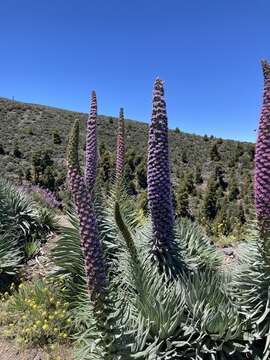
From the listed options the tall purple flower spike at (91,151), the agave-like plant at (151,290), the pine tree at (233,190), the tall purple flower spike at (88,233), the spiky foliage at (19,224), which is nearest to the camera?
the tall purple flower spike at (88,233)

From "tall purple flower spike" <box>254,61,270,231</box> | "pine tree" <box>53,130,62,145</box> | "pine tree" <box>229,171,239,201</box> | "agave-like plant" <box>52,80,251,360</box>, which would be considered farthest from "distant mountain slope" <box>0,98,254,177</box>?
"tall purple flower spike" <box>254,61,270,231</box>

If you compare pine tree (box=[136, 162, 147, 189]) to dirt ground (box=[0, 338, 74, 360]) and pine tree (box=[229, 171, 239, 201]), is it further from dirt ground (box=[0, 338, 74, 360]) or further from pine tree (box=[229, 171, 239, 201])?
dirt ground (box=[0, 338, 74, 360])

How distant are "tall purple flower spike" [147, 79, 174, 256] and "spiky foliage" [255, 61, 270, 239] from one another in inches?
44.2

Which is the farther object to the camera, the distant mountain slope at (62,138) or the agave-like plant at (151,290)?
the distant mountain slope at (62,138)

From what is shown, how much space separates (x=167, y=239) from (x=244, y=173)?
31.9 metres

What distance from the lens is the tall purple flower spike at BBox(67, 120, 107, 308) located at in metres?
3.64

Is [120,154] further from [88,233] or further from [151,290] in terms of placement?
[88,233]

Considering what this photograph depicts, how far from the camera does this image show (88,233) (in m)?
3.68

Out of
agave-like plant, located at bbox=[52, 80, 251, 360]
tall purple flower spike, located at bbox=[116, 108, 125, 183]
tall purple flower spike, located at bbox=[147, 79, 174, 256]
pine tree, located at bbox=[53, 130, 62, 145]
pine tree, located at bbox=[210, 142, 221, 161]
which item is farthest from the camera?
pine tree, located at bbox=[210, 142, 221, 161]

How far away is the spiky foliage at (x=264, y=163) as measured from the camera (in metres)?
4.32

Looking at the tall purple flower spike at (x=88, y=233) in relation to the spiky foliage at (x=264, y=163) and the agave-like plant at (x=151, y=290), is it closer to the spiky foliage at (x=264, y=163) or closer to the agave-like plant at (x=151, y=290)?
the agave-like plant at (x=151, y=290)

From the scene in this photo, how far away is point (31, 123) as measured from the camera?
45000 millimetres

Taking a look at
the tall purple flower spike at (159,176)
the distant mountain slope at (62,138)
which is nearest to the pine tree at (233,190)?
the distant mountain slope at (62,138)

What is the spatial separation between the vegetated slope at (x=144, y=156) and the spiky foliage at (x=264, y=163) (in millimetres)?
19327
